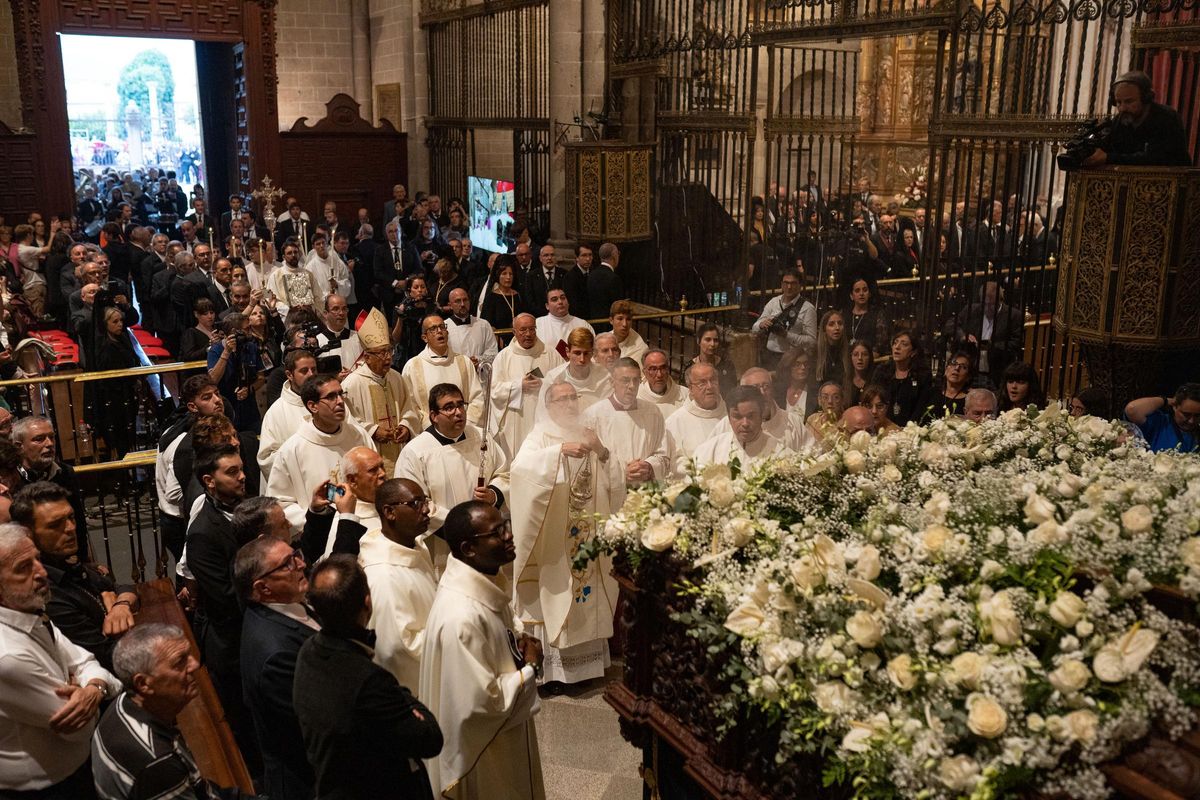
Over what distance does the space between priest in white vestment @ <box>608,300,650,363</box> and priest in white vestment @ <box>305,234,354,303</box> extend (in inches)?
224

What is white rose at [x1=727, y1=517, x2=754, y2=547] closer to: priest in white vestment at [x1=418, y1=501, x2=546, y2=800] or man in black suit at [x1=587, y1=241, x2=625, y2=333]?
priest in white vestment at [x1=418, y1=501, x2=546, y2=800]

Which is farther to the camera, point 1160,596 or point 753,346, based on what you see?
point 753,346

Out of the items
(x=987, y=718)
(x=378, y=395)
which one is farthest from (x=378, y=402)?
(x=987, y=718)

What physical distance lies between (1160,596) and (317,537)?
3638mm

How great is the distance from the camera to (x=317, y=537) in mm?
5094

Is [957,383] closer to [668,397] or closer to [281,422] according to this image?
[668,397]

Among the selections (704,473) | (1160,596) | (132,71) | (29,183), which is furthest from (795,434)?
(132,71)

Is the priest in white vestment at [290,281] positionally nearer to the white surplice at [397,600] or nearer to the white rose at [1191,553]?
the white surplice at [397,600]

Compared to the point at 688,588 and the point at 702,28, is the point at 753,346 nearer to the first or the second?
the point at 702,28

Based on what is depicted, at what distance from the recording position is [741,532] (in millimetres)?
3496

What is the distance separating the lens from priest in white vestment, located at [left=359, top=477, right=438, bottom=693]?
14.1 ft

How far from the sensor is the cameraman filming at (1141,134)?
22.1ft

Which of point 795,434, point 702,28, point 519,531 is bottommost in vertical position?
point 519,531

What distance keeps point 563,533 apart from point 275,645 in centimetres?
247
